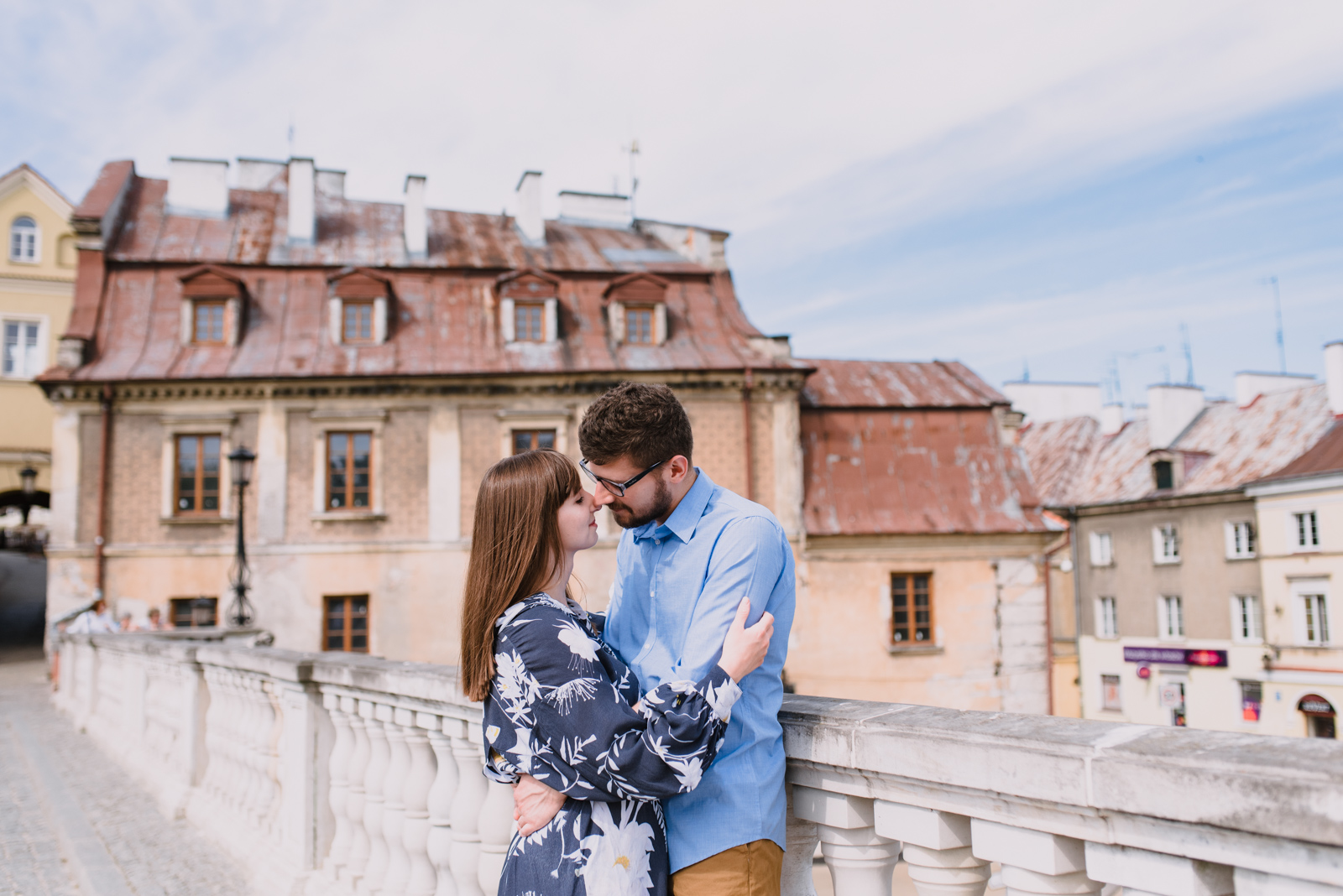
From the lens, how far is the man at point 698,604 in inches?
86.2

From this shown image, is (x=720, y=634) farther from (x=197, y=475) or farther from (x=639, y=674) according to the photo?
(x=197, y=475)

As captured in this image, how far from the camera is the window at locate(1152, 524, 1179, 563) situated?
34.4 meters

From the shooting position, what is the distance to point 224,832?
576cm

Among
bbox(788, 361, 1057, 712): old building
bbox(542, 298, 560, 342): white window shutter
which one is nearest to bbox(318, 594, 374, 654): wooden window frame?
bbox(542, 298, 560, 342): white window shutter

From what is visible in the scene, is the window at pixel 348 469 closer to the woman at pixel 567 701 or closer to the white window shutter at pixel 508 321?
the white window shutter at pixel 508 321

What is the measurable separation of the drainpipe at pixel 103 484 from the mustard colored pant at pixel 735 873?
893 inches

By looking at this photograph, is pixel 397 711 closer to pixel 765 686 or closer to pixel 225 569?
pixel 765 686

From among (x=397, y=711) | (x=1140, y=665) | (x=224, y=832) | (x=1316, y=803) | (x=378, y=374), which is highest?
(x=378, y=374)

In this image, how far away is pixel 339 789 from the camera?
4422 mm

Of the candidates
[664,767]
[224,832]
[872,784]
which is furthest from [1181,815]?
[224,832]

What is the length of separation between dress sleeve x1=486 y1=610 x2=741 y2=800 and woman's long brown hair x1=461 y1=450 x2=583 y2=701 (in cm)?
8

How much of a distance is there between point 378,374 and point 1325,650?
27.7 m

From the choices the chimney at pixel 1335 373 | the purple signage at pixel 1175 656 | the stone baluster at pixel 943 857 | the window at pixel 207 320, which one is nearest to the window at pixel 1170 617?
the purple signage at pixel 1175 656

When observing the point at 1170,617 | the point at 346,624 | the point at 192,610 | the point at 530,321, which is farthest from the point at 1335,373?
the point at 192,610
